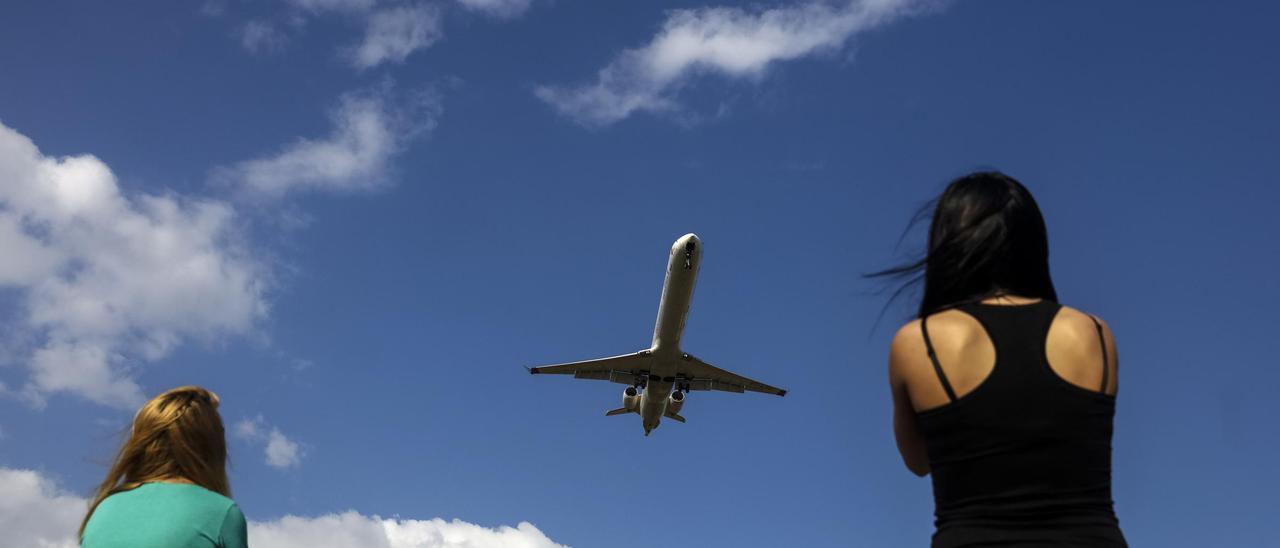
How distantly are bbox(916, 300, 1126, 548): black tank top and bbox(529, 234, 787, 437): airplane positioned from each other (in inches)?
1894

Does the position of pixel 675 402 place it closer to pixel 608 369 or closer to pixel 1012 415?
pixel 608 369

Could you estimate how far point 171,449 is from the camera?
614 centimetres

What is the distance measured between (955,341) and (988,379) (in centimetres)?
20

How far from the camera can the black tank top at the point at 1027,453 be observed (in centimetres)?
401

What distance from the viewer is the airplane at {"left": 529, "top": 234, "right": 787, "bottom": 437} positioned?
53.2 m

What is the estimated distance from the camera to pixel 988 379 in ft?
13.5

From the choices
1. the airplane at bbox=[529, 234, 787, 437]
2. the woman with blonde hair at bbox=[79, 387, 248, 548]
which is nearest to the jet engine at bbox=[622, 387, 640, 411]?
the airplane at bbox=[529, 234, 787, 437]

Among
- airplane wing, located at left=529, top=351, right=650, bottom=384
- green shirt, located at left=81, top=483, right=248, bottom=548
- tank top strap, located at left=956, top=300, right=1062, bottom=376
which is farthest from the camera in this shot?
airplane wing, located at left=529, top=351, right=650, bottom=384

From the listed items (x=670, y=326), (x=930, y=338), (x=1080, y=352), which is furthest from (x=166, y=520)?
(x=670, y=326)

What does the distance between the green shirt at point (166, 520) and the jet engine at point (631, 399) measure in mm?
55853

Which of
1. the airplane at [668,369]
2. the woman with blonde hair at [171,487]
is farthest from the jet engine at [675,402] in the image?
the woman with blonde hair at [171,487]

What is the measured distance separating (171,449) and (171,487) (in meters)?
0.25

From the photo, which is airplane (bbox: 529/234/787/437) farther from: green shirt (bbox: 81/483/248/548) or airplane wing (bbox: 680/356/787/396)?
green shirt (bbox: 81/483/248/548)

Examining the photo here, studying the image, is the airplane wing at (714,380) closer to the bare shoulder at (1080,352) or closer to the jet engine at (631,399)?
the jet engine at (631,399)
